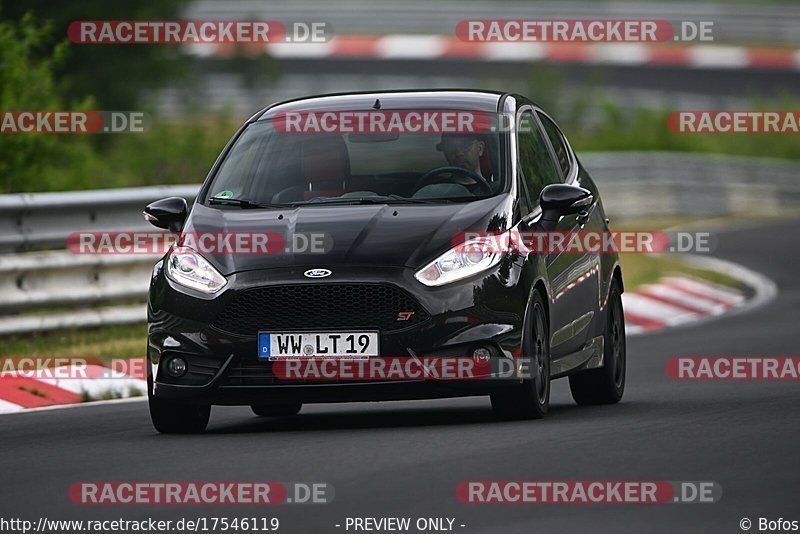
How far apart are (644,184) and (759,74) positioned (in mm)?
22908

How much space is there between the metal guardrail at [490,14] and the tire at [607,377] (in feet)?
140

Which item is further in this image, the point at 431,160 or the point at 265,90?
the point at 265,90

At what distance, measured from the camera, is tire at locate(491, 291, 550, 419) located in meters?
9.55

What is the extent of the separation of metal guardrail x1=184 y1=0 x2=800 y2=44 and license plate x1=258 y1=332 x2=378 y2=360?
44953 mm

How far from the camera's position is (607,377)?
11352 mm

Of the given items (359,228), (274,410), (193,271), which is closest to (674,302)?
(274,410)

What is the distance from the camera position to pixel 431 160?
10.3 meters

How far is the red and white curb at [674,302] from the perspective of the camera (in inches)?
762

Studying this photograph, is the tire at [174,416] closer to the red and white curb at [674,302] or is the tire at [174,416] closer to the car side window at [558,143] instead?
the car side window at [558,143]

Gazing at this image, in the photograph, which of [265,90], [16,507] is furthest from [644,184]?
[16,507]

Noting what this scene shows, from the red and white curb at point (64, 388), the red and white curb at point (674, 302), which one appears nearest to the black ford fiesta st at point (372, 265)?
the red and white curb at point (64, 388)

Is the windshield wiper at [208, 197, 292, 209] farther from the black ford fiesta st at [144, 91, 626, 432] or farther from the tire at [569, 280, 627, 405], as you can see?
the tire at [569, 280, 627, 405]

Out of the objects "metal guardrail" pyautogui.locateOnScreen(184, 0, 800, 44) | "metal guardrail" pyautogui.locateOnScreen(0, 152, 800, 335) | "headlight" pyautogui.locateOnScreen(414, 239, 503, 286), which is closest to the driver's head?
"headlight" pyautogui.locateOnScreen(414, 239, 503, 286)

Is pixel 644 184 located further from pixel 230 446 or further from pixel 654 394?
pixel 230 446
